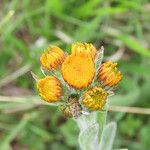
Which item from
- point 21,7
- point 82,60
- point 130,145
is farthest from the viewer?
point 21,7

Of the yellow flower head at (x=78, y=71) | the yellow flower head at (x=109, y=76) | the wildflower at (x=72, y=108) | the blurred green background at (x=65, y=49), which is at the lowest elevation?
the wildflower at (x=72, y=108)

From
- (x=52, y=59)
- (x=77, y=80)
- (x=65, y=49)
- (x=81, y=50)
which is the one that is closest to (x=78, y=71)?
(x=77, y=80)

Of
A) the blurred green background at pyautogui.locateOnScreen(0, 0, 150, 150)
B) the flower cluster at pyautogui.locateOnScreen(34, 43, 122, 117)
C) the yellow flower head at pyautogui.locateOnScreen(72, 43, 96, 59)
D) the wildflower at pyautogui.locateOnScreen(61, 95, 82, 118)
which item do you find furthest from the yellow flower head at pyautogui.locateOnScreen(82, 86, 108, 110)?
the blurred green background at pyautogui.locateOnScreen(0, 0, 150, 150)

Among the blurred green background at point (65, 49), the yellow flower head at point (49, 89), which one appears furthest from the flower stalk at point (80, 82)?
the blurred green background at point (65, 49)

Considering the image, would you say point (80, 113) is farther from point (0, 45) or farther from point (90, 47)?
point (0, 45)

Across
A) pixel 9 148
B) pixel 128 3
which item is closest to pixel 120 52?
pixel 128 3

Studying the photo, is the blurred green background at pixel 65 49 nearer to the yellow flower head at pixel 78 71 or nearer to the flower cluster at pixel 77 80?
the flower cluster at pixel 77 80

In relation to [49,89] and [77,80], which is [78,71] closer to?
[77,80]
